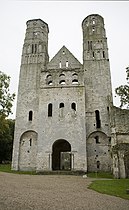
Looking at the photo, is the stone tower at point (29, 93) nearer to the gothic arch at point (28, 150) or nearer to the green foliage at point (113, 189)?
the gothic arch at point (28, 150)

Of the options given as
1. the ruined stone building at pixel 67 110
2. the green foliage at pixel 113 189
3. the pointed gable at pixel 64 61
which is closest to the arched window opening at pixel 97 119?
the ruined stone building at pixel 67 110

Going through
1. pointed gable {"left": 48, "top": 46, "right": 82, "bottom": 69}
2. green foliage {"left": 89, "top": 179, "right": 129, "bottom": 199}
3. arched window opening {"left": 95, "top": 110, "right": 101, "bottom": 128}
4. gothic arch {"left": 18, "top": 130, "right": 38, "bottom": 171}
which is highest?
pointed gable {"left": 48, "top": 46, "right": 82, "bottom": 69}

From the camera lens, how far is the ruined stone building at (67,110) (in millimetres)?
28438

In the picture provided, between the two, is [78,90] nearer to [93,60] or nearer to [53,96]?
[53,96]

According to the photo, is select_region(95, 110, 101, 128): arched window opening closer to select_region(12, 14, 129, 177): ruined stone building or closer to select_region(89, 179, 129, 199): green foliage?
select_region(12, 14, 129, 177): ruined stone building

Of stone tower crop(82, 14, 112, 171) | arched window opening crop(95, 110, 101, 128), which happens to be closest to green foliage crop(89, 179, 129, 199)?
stone tower crop(82, 14, 112, 171)

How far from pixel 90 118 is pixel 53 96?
6988 mm

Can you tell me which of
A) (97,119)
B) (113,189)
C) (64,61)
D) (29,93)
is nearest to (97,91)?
(97,119)

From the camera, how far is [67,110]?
30.5m

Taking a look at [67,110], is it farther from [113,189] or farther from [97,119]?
[113,189]

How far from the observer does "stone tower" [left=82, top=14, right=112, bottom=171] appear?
3020 centimetres

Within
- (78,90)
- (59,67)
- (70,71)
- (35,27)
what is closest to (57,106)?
(78,90)

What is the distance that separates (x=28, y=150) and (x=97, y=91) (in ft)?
49.2

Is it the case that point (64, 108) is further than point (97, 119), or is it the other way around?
point (97, 119)
